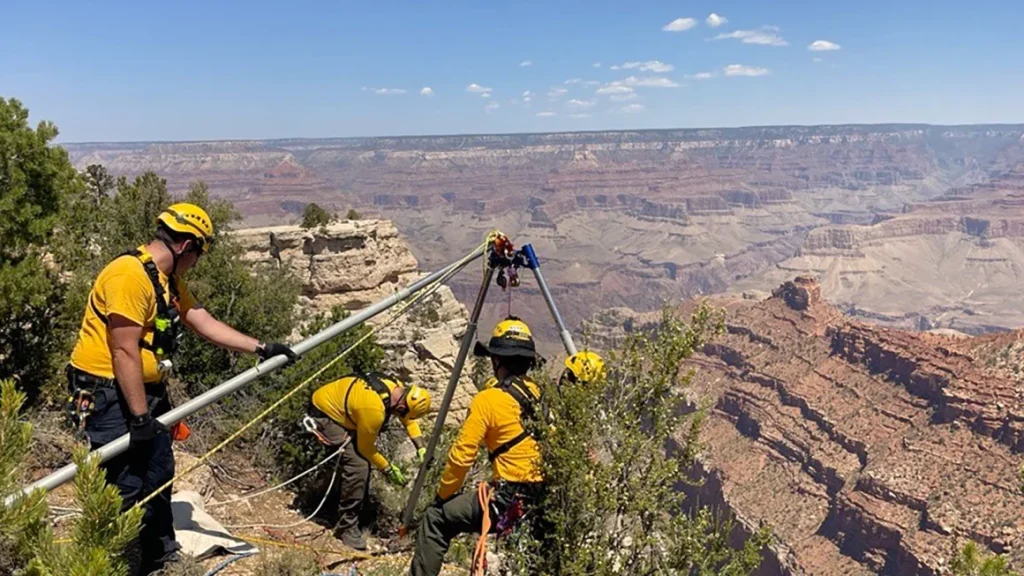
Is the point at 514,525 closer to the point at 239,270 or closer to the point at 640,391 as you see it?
the point at 640,391

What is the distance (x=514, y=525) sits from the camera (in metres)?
5.07

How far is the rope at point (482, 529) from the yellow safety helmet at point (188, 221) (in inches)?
104

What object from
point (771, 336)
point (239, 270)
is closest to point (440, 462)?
point (239, 270)

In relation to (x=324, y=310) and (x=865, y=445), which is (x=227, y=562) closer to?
(x=324, y=310)

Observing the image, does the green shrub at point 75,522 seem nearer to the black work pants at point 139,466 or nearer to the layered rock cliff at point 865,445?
the black work pants at point 139,466

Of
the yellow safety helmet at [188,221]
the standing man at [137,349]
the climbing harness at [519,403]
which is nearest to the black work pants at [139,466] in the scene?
the standing man at [137,349]

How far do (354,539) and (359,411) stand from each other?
1537 millimetres

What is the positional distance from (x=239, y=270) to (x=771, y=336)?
8549 centimetres

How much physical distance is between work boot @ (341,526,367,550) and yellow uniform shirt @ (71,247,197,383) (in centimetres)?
394

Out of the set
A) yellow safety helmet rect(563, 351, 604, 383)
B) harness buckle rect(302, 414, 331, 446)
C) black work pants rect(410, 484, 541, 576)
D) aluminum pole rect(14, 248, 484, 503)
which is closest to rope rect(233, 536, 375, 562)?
harness buckle rect(302, 414, 331, 446)

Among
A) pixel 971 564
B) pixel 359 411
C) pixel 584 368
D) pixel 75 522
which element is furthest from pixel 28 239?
pixel 971 564

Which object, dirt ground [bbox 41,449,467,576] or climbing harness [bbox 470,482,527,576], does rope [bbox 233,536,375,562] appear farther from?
climbing harness [bbox 470,482,527,576]

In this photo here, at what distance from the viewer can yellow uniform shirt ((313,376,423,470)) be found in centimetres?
725

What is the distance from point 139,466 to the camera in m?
4.37
